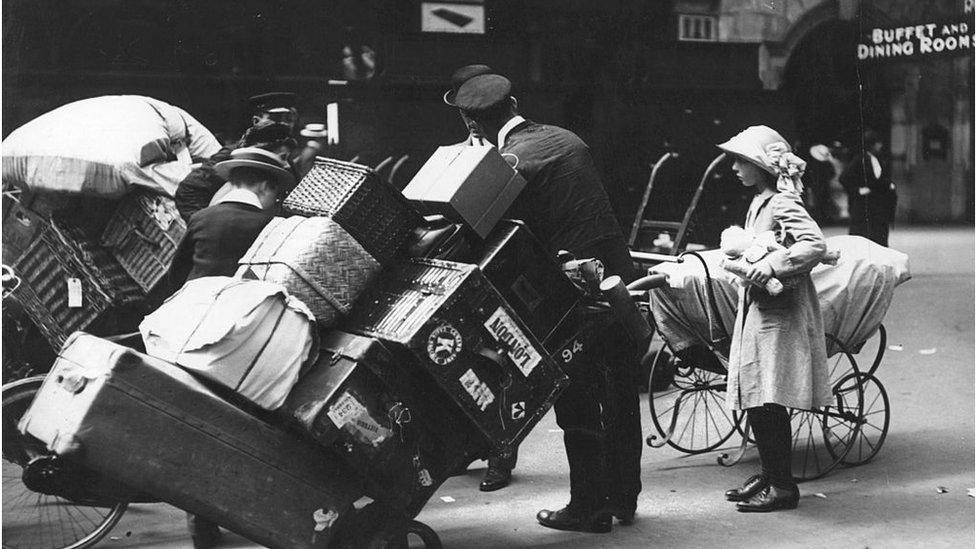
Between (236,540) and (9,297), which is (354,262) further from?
(9,297)

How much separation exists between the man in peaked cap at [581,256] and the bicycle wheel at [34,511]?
2028 millimetres

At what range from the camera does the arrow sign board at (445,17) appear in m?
12.8

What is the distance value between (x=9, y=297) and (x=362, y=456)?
2691 mm

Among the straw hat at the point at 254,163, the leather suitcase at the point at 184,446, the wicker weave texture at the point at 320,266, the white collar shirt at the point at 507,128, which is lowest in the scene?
the leather suitcase at the point at 184,446

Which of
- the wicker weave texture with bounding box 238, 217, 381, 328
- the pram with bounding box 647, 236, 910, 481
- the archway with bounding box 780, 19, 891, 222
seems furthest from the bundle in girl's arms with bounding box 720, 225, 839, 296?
the archway with bounding box 780, 19, 891, 222

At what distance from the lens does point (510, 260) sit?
4742 mm

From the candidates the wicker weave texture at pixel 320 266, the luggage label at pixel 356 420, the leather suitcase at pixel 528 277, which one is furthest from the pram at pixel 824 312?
the luggage label at pixel 356 420

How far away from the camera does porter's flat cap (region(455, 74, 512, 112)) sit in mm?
5551

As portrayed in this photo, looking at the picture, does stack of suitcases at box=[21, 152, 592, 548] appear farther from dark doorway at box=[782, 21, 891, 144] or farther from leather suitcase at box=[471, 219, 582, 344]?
dark doorway at box=[782, 21, 891, 144]

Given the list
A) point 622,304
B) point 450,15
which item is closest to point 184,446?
point 622,304

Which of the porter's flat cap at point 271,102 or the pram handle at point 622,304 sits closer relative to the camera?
the pram handle at point 622,304

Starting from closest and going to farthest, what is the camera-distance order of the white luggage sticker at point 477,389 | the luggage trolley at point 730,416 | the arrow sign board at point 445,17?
the white luggage sticker at point 477,389 → the luggage trolley at point 730,416 → the arrow sign board at point 445,17

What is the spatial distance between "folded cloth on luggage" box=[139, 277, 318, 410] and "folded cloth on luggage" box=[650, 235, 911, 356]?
2736 mm

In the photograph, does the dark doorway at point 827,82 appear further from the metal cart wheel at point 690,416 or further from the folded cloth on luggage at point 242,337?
the folded cloth on luggage at point 242,337
